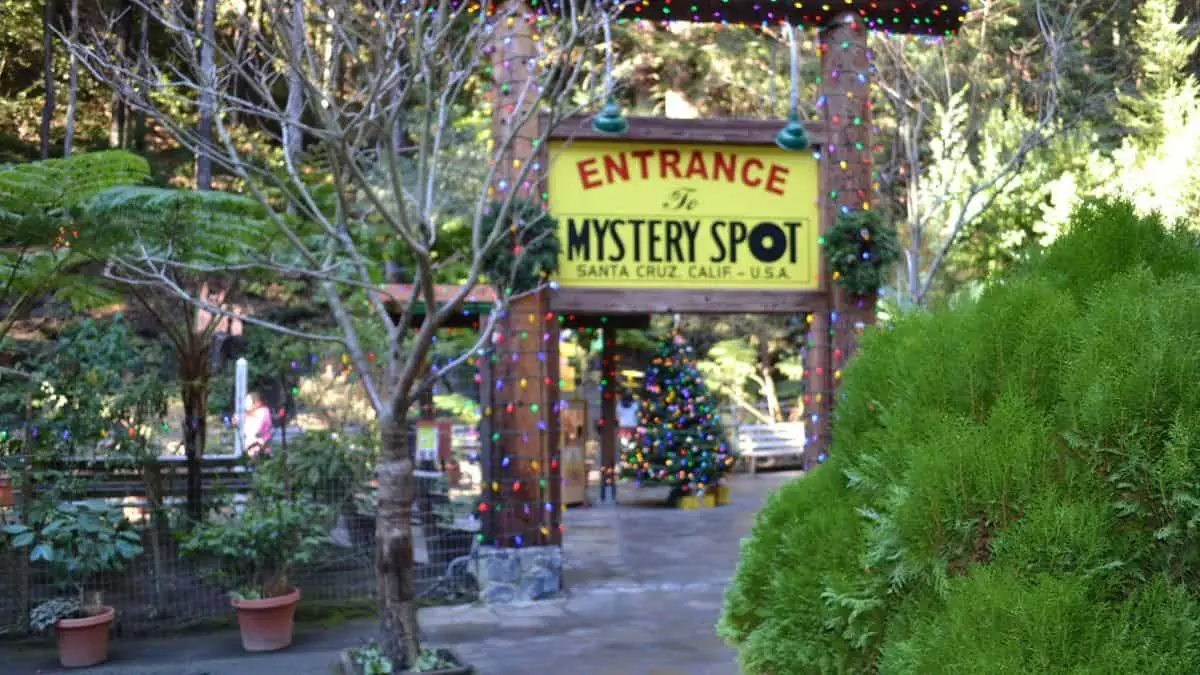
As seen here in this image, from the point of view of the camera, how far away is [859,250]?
33.0 feet

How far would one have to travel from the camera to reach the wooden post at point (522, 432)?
969cm

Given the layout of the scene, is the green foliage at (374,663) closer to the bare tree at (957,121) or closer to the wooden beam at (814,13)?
the wooden beam at (814,13)

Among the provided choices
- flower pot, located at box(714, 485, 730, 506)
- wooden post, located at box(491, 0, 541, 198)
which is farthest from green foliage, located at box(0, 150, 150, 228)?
flower pot, located at box(714, 485, 730, 506)

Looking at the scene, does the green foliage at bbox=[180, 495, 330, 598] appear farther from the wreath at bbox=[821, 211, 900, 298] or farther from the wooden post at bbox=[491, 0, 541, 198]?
the wreath at bbox=[821, 211, 900, 298]

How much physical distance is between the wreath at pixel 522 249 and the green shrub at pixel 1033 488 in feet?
21.8

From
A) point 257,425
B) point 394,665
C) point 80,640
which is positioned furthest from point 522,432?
point 257,425

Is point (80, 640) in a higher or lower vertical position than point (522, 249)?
lower

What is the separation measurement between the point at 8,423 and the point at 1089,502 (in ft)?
26.3

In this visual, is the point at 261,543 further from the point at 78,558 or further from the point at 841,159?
the point at 841,159

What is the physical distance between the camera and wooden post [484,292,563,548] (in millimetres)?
9688

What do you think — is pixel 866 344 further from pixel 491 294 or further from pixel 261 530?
pixel 491 294

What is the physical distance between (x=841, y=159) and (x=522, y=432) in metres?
3.72

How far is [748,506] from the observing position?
661 inches

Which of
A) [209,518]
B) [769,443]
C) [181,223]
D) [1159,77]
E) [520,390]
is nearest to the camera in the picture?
[181,223]
